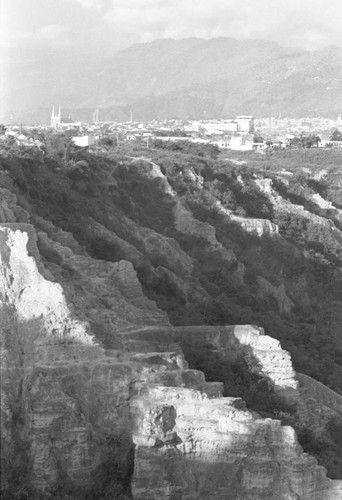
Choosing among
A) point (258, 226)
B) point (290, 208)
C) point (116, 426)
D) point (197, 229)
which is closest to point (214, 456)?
point (116, 426)

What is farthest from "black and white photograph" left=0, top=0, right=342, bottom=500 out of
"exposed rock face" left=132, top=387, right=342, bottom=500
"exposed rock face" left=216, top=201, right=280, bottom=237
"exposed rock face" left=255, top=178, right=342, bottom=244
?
"exposed rock face" left=255, top=178, right=342, bottom=244

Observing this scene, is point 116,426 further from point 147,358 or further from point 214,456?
point 214,456

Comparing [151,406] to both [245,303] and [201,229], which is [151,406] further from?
[201,229]

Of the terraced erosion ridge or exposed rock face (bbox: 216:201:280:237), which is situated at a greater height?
exposed rock face (bbox: 216:201:280:237)

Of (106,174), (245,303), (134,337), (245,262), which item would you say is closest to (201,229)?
(245,262)

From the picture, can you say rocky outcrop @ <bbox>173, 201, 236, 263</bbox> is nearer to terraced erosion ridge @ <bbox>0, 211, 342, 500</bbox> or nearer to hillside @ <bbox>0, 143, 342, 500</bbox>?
hillside @ <bbox>0, 143, 342, 500</bbox>
